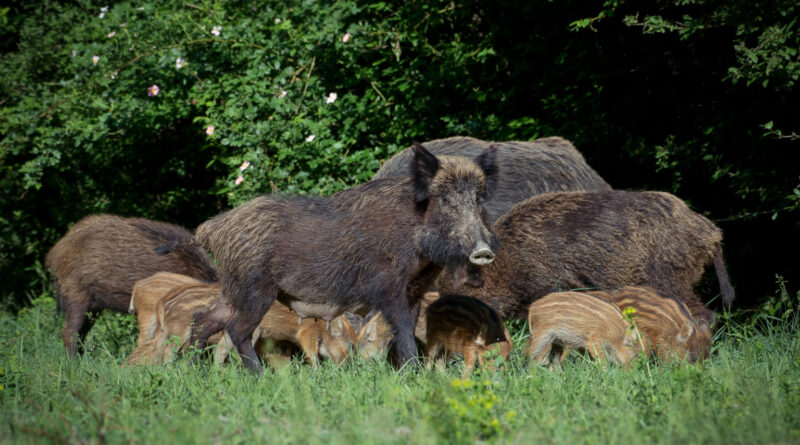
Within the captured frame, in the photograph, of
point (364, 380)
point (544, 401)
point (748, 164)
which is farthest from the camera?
point (748, 164)

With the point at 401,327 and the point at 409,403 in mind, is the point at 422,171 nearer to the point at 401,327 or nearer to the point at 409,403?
the point at 401,327

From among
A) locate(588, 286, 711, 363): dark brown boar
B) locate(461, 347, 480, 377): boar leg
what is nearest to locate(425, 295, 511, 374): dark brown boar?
locate(461, 347, 480, 377): boar leg

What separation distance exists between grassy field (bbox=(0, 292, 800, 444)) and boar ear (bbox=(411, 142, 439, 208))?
1.13 meters

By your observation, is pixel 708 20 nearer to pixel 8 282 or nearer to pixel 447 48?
pixel 447 48

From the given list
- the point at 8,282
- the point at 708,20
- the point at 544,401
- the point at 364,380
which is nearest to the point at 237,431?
the point at 364,380

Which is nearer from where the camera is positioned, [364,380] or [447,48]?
[364,380]

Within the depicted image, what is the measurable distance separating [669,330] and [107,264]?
4797 mm

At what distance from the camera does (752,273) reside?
730 centimetres

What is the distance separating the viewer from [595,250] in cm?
608

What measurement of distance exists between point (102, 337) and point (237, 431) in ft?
15.8

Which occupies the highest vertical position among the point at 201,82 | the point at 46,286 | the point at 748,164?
the point at 201,82

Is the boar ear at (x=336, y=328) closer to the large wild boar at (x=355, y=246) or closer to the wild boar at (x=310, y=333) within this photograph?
the wild boar at (x=310, y=333)

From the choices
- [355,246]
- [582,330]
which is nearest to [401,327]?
[355,246]

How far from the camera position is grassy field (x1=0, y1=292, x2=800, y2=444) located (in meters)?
3.56
